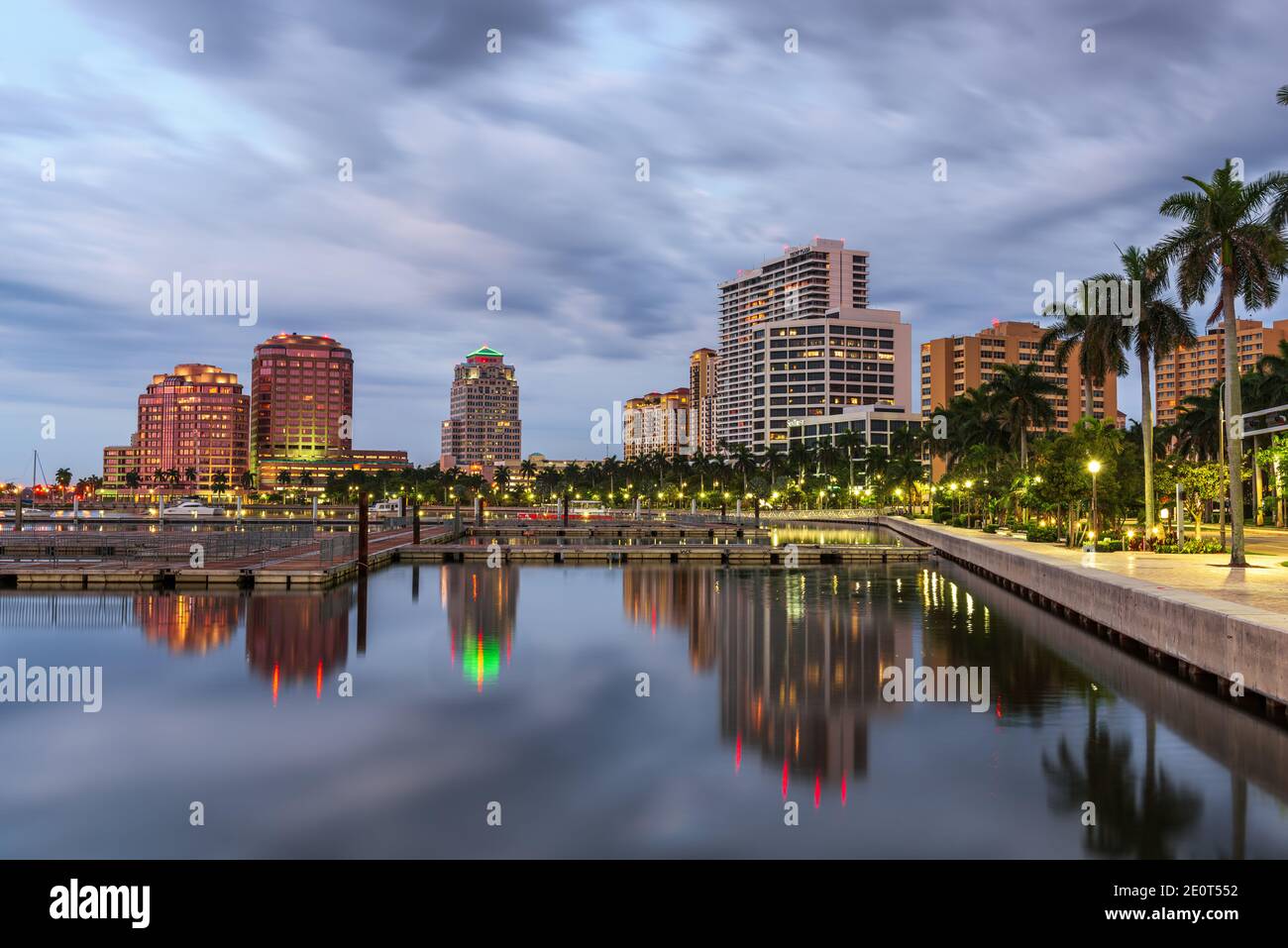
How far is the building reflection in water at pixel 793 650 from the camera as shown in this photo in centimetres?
2066

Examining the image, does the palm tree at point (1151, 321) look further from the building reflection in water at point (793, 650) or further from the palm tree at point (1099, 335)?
the building reflection in water at point (793, 650)

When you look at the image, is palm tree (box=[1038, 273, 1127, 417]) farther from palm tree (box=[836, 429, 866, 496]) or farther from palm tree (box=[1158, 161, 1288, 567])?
palm tree (box=[836, 429, 866, 496])

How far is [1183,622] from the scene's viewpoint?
2481 centimetres

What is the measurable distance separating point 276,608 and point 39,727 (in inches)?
729

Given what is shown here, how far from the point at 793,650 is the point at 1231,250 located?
25.1 m

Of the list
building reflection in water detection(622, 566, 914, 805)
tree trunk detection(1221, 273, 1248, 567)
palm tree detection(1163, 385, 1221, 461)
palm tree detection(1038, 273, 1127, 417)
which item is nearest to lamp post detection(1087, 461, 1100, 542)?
palm tree detection(1038, 273, 1127, 417)

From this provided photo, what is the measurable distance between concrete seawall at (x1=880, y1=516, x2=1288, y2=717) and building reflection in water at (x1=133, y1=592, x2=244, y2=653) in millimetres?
30402

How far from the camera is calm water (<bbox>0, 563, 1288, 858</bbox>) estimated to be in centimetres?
1559

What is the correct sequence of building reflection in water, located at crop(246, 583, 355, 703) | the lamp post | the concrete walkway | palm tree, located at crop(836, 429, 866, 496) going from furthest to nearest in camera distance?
palm tree, located at crop(836, 429, 866, 496) < the lamp post < building reflection in water, located at crop(246, 583, 355, 703) < the concrete walkway

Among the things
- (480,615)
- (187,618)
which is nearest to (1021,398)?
(480,615)
